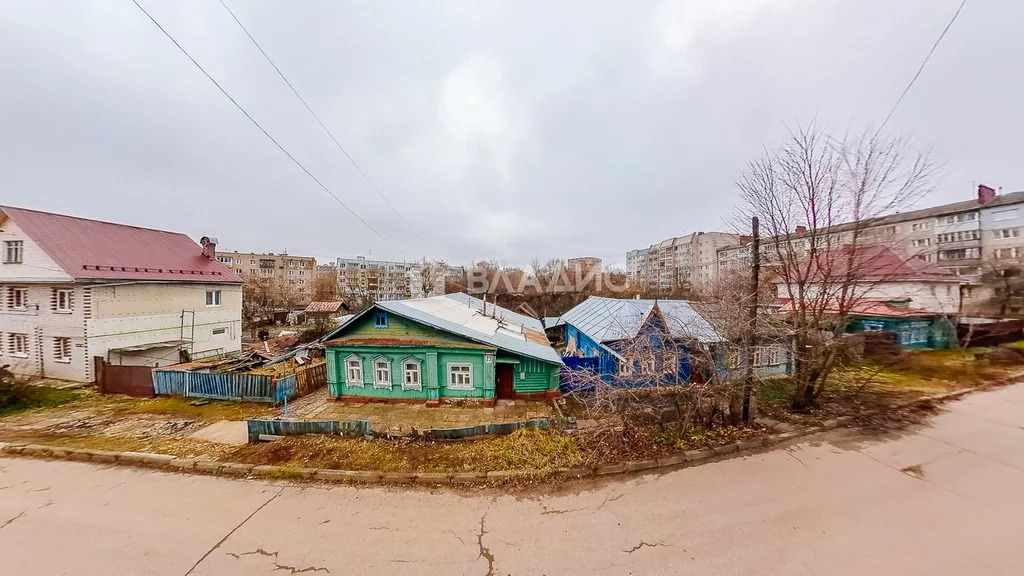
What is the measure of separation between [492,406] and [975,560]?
33.6ft

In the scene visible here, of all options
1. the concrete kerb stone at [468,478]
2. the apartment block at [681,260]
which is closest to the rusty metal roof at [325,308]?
the concrete kerb stone at [468,478]

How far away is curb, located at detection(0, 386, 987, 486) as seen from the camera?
634 centimetres

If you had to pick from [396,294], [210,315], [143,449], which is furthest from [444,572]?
[396,294]

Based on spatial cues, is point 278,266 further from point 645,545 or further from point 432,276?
point 645,545

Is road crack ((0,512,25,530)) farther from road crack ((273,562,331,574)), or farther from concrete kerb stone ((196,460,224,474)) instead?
road crack ((273,562,331,574))

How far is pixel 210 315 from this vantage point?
61.8 feet

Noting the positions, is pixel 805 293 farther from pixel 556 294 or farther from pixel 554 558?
pixel 556 294

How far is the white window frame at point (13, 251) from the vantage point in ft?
47.3

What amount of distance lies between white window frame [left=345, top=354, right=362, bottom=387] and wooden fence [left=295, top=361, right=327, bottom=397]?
2.24m

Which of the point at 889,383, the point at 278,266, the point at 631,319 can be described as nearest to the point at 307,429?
the point at 631,319

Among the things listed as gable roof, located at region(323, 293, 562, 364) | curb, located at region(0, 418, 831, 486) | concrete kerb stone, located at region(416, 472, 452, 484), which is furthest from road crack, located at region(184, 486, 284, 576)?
gable roof, located at region(323, 293, 562, 364)

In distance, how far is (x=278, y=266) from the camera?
66312 millimetres

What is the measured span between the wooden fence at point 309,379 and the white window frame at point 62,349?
10.4 metres

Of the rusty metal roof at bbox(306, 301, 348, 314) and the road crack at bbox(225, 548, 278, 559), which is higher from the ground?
the rusty metal roof at bbox(306, 301, 348, 314)
